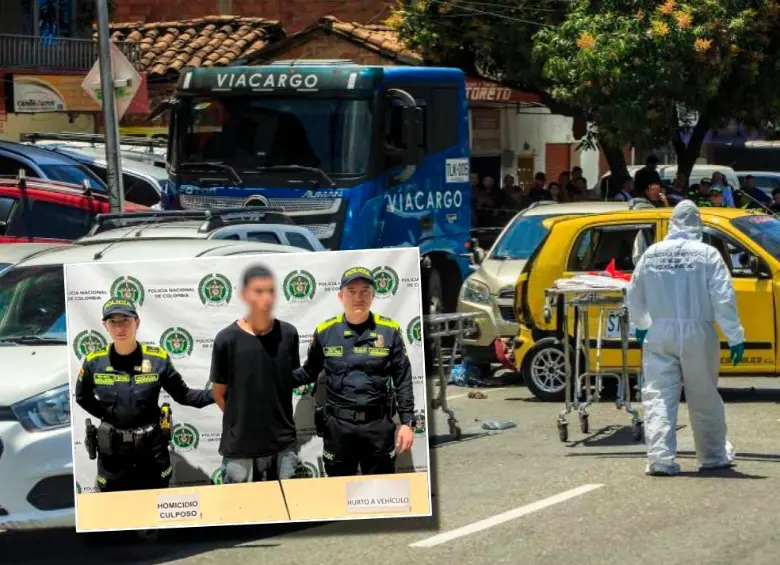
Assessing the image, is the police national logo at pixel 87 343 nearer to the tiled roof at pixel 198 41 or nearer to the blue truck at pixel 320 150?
the blue truck at pixel 320 150

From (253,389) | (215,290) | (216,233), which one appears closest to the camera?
(253,389)

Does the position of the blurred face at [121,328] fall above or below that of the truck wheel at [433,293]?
above

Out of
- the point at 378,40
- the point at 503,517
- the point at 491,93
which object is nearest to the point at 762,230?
the point at 503,517

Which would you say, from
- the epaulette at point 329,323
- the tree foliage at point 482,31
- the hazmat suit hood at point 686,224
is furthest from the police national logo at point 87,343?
the tree foliage at point 482,31

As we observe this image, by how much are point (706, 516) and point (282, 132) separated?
10368 mm

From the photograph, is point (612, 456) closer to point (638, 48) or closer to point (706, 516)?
point (706, 516)

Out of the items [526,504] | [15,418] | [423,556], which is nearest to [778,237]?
[526,504]

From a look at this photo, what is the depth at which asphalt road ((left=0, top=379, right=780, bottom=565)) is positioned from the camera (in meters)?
8.64

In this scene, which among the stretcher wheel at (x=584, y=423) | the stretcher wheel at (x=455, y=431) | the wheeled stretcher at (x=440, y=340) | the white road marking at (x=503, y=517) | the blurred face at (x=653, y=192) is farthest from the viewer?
the blurred face at (x=653, y=192)

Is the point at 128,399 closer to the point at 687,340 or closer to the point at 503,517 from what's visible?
the point at 503,517

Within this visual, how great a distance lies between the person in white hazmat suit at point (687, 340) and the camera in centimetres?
Result: 1079

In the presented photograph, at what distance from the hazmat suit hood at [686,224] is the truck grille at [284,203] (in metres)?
7.76

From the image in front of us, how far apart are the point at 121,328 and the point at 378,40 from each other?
22779mm

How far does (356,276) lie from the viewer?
8445 mm
